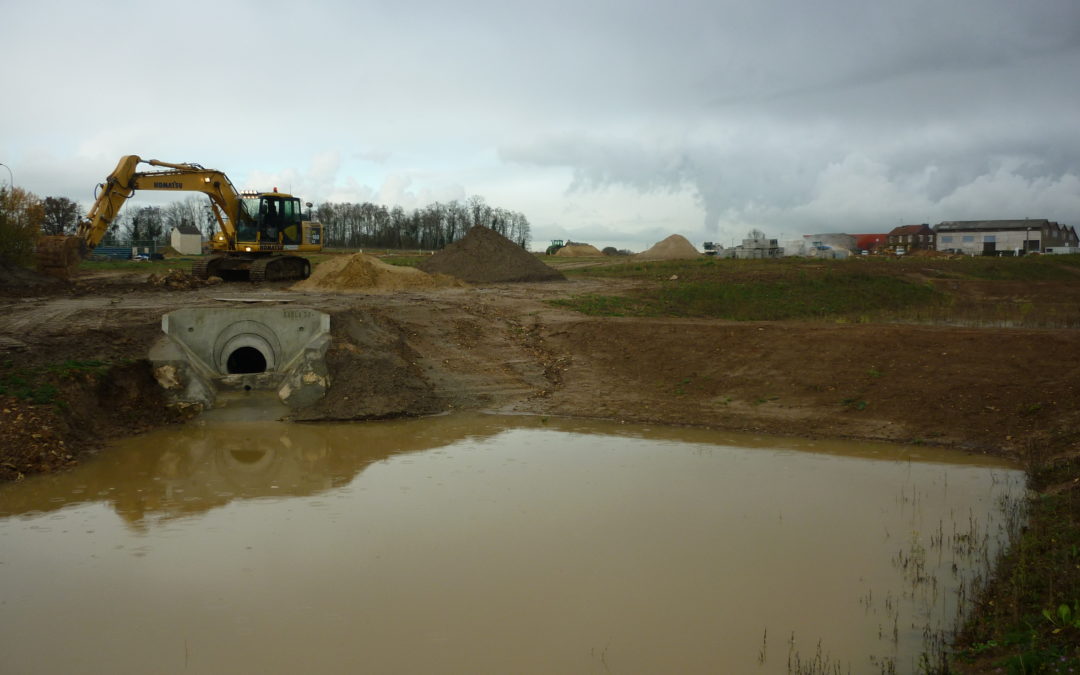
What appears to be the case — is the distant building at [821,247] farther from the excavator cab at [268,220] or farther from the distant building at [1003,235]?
the excavator cab at [268,220]

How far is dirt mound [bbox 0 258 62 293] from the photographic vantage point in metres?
22.7

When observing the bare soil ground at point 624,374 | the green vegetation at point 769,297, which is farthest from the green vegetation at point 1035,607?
the green vegetation at point 769,297

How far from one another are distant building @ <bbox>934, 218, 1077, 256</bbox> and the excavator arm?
6937cm

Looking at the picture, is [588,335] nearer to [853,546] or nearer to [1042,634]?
[853,546]

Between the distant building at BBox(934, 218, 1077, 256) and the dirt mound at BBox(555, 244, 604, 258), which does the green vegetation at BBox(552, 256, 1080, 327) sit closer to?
the dirt mound at BBox(555, 244, 604, 258)

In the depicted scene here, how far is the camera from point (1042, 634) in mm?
5375

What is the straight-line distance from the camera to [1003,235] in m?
77.9

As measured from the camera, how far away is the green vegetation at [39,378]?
12094mm

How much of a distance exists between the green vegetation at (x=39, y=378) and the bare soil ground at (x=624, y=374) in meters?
0.17

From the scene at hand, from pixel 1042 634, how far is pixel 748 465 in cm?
629

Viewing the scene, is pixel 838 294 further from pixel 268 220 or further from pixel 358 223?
pixel 358 223

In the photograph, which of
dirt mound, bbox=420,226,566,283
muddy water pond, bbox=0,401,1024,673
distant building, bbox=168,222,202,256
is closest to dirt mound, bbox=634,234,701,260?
dirt mound, bbox=420,226,566,283

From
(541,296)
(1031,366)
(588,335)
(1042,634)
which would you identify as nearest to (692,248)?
(541,296)

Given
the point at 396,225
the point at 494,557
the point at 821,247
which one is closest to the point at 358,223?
the point at 396,225
